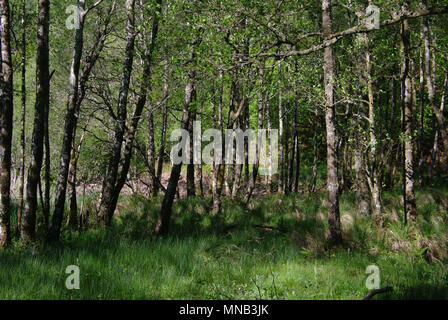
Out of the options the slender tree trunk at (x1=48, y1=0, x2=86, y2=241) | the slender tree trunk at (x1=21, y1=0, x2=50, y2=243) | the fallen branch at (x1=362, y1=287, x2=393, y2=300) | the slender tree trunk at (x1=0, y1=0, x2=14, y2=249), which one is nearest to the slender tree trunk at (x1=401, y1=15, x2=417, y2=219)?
the fallen branch at (x1=362, y1=287, x2=393, y2=300)

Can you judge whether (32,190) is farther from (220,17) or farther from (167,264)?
(220,17)

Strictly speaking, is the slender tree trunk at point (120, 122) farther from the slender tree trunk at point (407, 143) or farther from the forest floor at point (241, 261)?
the slender tree trunk at point (407, 143)

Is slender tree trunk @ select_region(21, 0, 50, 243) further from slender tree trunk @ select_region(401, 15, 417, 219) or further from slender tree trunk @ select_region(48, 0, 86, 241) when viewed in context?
slender tree trunk @ select_region(401, 15, 417, 219)

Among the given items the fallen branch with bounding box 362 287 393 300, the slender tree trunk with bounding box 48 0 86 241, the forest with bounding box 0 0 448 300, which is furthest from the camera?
the slender tree trunk with bounding box 48 0 86 241

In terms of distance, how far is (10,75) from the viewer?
636 centimetres

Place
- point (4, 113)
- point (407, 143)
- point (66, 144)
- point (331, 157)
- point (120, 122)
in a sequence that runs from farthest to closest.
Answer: point (120, 122) → point (407, 143) → point (66, 144) → point (331, 157) → point (4, 113)

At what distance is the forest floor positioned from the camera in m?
4.36

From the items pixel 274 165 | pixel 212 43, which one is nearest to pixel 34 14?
pixel 212 43

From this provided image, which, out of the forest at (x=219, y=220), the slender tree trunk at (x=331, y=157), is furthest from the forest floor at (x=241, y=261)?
the slender tree trunk at (x=331, y=157)

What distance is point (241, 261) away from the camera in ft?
18.3

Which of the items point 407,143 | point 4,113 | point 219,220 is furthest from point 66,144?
point 407,143

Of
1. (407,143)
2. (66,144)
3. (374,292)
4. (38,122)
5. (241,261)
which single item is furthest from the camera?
(407,143)

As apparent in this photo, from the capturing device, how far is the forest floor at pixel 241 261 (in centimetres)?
436

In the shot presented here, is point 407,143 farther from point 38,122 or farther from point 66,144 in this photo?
point 38,122
